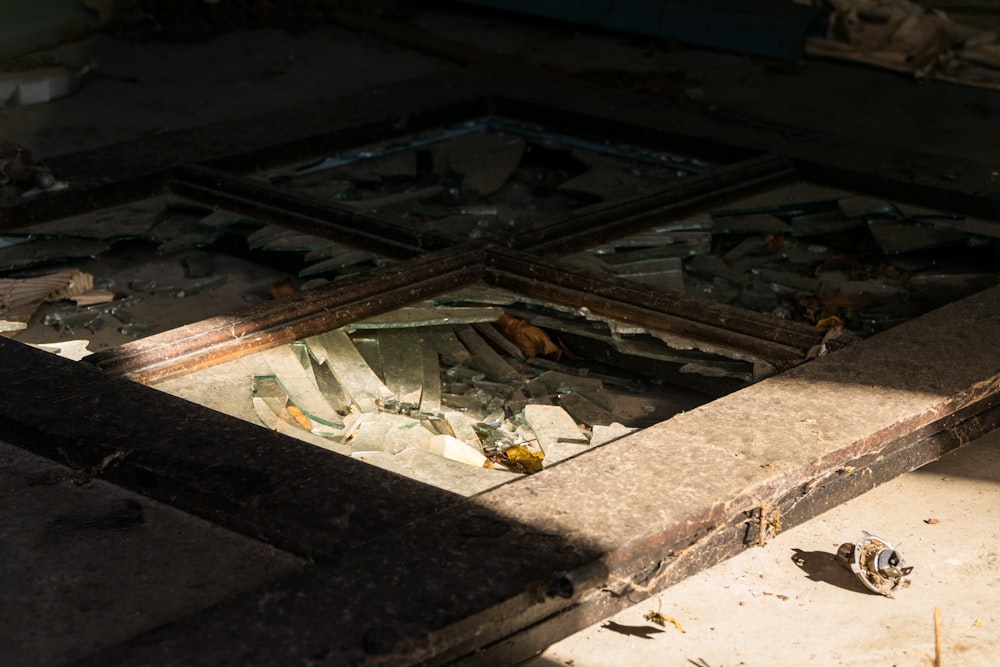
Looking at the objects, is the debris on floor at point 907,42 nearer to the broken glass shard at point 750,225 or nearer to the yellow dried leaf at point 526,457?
the broken glass shard at point 750,225

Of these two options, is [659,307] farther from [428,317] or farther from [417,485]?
[417,485]

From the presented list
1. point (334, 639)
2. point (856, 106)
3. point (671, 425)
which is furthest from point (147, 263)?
point (856, 106)

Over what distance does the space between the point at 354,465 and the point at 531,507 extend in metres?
0.39

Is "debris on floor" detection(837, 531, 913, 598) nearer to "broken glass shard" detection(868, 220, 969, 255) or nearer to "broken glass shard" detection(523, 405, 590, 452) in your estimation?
"broken glass shard" detection(523, 405, 590, 452)

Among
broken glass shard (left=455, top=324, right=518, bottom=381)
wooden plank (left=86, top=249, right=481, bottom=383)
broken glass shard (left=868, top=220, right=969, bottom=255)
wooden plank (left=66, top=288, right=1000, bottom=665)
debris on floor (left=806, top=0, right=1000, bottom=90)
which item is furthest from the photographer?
debris on floor (left=806, top=0, right=1000, bottom=90)

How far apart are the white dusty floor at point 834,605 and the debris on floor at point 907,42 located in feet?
15.2

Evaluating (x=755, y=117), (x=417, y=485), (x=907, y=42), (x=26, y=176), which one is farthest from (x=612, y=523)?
(x=907, y=42)

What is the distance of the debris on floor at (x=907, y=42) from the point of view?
23.7ft

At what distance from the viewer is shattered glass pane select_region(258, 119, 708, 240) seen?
497 cm

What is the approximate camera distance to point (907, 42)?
24.2ft

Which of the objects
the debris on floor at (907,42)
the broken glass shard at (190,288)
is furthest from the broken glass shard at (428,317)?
the debris on floor at (907,42)

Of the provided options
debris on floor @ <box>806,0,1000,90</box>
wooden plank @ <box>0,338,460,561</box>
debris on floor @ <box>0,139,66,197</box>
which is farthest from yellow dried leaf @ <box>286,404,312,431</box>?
debris on floor @ <box>806,0,1000,90</box>

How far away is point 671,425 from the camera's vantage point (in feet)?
9.97

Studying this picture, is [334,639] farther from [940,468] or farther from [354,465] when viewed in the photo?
[940,468]
